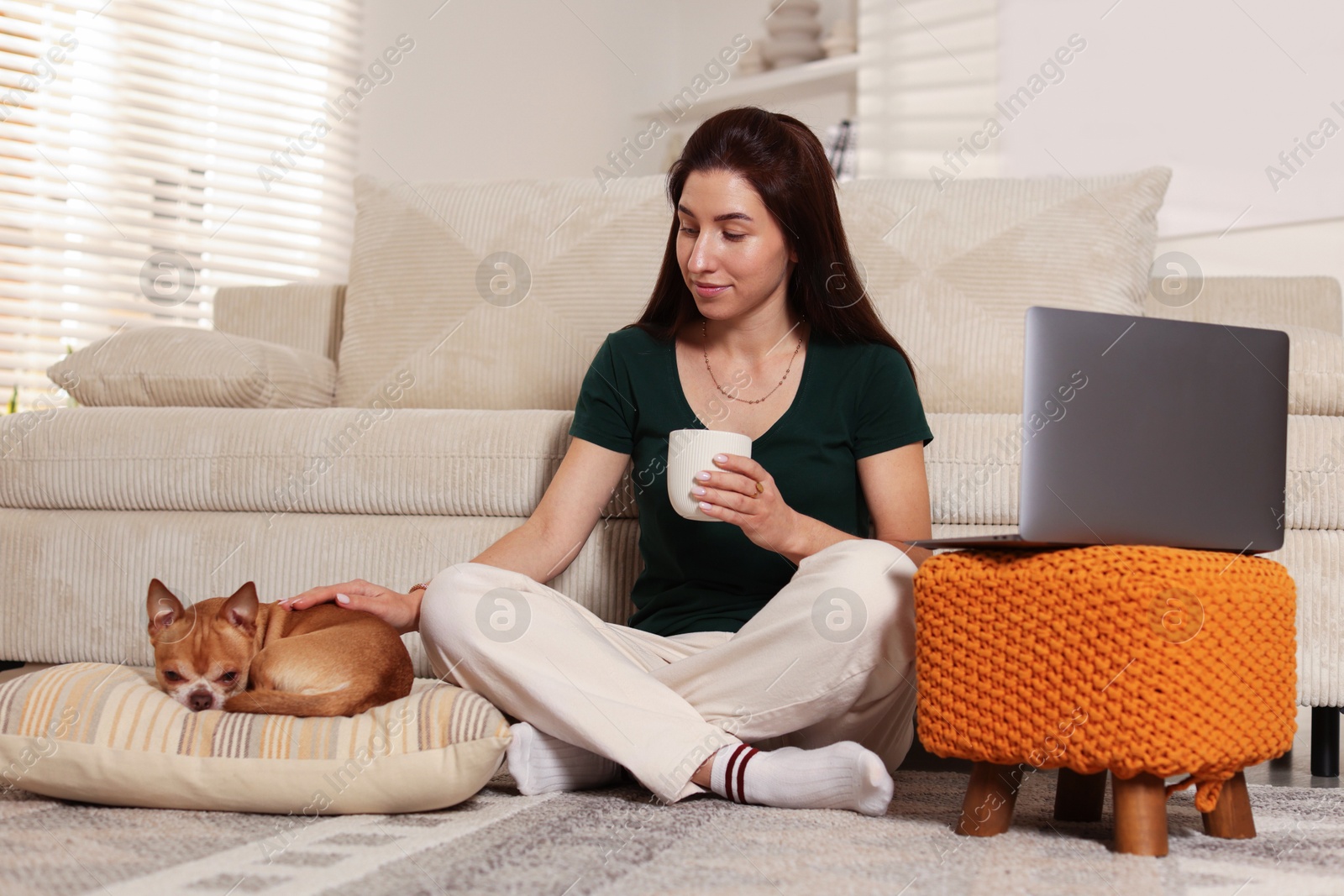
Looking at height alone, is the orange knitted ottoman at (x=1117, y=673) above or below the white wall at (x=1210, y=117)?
below

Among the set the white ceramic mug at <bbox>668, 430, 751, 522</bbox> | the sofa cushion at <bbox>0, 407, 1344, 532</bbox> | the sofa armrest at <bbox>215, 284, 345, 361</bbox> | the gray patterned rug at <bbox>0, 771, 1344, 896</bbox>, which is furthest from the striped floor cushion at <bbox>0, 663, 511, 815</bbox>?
the sofa armrest at <bbox>215, 284, 345, 361</bbox>

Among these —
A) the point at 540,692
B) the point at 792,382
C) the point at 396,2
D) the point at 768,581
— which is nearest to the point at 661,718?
the point at 540,692

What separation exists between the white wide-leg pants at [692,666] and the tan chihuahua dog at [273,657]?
0.21 ft

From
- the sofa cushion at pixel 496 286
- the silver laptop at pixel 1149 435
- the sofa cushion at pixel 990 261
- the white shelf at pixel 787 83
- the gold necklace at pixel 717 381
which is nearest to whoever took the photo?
the silver laptop at pixel 1149 435

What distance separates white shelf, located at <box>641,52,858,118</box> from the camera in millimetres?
3658

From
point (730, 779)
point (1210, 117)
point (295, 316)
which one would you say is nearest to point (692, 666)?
Answer: point (730, 779)

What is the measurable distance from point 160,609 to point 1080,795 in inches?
41.1

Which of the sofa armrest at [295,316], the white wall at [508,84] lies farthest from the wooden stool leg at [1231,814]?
the white wall at [508,84]

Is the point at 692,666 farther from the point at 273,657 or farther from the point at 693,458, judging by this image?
the point at 273,657

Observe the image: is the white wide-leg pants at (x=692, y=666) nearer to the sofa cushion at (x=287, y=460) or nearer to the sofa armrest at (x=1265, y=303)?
the sofa cushion at (x=287, y=460)

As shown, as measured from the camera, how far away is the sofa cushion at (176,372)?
1.88 m

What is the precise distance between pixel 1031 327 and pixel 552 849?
0.60 metres

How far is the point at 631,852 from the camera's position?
93 cm

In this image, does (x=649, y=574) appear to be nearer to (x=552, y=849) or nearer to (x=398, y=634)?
(x=398, y=634)
